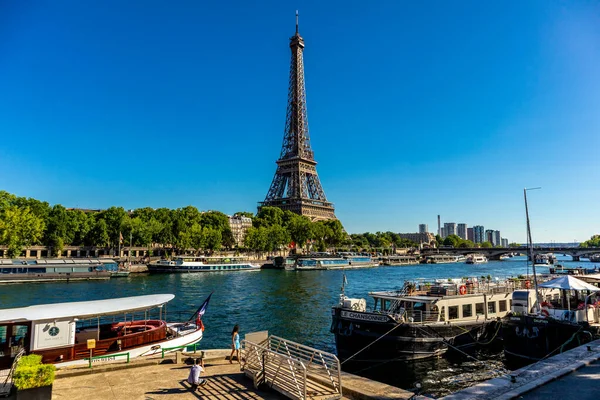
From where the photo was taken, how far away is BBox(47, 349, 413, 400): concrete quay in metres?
12.5

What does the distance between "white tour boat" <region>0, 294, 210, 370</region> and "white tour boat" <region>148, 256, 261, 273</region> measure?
77255 millimetres

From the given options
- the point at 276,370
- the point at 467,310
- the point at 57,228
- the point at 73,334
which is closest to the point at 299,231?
the point at 57,228

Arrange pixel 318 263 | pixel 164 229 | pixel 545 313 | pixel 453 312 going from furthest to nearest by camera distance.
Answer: pixel 164 229 < pixel 318 263 < pixel 453 312 < pixel 545 313

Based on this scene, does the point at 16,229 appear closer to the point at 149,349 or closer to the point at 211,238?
the point at 211,238

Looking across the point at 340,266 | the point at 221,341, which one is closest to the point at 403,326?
the point at 221,341

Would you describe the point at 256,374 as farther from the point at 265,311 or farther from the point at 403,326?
the point at 265,311

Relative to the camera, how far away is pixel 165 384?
45.0ft

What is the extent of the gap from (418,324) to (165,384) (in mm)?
16174

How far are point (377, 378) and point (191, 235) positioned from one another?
107 meters

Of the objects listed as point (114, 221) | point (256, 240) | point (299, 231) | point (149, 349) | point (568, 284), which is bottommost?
point (149, 349)

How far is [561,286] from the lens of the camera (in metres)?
24.7

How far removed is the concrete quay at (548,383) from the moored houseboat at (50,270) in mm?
78896

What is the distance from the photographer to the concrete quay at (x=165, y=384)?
12.5 meters

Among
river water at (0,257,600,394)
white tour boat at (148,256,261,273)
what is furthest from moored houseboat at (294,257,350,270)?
river water at (0,257,600,394)
